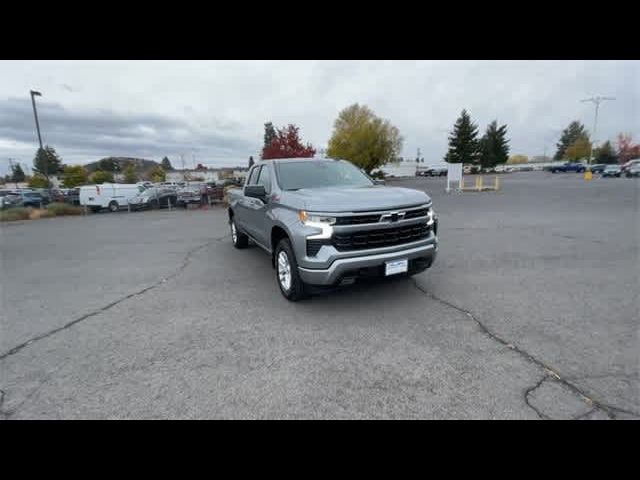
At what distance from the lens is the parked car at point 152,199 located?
752 inches

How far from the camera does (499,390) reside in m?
2.35

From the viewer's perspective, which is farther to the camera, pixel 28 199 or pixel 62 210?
pixel 28 199

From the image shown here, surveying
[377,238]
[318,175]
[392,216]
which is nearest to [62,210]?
[318,175]

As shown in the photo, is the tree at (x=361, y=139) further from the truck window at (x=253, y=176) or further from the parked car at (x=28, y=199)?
the truck window at (x=253, y=176)

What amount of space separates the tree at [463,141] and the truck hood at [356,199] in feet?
213

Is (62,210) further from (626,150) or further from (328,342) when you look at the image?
(626,150)

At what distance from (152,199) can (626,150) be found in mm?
97382

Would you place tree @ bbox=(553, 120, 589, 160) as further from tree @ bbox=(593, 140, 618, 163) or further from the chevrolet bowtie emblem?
the chevrolet bowtie emblem

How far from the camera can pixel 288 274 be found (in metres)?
3.98

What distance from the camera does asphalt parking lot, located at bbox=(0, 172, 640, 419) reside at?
2279 millimetres

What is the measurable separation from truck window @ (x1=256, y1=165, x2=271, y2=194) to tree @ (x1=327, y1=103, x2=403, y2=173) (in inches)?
1447

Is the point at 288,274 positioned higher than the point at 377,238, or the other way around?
the point at 377,238

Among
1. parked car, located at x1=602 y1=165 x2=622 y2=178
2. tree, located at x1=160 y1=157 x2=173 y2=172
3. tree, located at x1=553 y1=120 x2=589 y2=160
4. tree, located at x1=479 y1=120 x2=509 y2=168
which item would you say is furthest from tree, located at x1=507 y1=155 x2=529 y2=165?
tree, located at x1=160 y1=157 x2=173 y2=172
